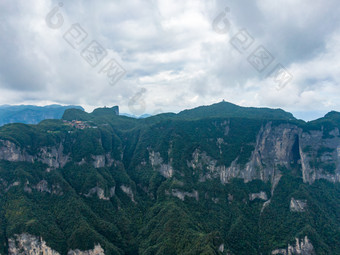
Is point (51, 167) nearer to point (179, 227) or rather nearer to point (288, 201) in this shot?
point (179, 227)

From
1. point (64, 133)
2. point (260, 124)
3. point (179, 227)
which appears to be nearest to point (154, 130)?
point (64, 133)

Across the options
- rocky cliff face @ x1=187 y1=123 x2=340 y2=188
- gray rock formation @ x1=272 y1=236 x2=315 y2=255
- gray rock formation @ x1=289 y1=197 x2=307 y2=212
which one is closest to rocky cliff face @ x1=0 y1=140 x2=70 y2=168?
rocky cliff face @ x1=187 y1=123 x2=340 y2=188

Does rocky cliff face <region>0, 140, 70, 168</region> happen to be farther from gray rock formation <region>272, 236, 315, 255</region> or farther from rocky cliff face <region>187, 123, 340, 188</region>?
gray rock formation <region>272, 236, 315, 255</region>

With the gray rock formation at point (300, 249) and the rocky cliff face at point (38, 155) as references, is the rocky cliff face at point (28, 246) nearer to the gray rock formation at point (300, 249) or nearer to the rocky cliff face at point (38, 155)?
the rocky cliff face at point (38, 155)

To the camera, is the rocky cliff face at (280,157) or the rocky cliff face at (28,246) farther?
the rocky cliff face at (280,157)

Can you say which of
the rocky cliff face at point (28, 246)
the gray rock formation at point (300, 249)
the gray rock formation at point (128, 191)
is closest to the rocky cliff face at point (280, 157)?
the gray rock formation at point (128, 191)

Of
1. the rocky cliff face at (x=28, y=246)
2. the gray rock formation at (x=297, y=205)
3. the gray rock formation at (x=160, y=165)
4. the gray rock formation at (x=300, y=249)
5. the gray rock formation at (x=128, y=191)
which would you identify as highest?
the gray rock formation at (x=160, y=165)

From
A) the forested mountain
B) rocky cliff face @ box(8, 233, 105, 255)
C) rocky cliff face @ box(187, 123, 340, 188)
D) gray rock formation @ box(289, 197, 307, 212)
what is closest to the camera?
rocky cliff face @ box(8, 233, 105, 255)

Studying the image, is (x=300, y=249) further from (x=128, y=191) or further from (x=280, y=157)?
(x=128, y=191)
